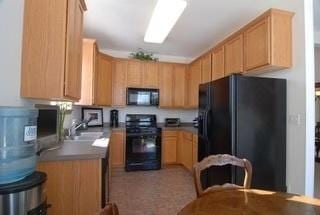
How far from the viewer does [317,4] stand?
9.52ft

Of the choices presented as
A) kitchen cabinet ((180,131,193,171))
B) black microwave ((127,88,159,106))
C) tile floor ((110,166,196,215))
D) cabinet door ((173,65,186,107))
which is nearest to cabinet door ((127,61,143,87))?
black microwave ((127,88,159,106))

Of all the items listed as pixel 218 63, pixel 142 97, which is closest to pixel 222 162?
pixel 218 63

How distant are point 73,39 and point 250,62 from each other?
2.08 metres

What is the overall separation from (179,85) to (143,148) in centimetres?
166

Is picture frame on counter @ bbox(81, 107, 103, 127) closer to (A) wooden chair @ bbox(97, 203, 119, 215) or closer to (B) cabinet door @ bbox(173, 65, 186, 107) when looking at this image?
(B) cabinet door @ bbox(173, 65, 186, 107)

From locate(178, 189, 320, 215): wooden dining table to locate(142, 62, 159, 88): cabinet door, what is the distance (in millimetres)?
3682

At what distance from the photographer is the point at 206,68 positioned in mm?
4055

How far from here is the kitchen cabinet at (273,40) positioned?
2.43 metres

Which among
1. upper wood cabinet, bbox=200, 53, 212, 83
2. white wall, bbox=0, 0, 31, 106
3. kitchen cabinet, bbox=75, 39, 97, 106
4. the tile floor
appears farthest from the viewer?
upper wood cabinet, bbox=200, 53, 212, 83

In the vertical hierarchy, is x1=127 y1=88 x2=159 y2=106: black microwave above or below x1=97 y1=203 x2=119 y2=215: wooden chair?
above

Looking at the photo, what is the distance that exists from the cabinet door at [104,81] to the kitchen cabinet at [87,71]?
511 mm

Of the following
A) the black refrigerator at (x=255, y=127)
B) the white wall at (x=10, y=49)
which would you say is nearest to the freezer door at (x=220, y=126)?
the black refrigerator at (x=255, y=127)

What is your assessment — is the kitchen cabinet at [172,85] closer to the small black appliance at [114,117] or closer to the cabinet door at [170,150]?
the cabinet door at [170,150]

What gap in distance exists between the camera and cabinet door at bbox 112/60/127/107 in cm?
461
